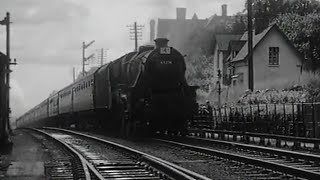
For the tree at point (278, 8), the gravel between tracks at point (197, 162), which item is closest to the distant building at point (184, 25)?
the tree at point (278, 8)

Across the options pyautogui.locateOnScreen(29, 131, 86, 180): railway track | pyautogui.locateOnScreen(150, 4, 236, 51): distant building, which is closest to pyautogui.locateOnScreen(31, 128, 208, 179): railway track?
pyautogui.locateOnScreen(29, 131, 86, 180): railway track

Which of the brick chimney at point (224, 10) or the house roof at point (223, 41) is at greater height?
the brick chimney at point (224, 10)

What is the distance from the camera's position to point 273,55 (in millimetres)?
51562

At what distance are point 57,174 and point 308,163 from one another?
5293mm

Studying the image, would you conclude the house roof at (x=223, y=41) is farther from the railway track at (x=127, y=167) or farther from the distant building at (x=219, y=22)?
the railway track at (x=127, y=167)

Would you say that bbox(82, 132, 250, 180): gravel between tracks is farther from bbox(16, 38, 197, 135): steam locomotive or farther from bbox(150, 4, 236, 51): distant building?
bbox(150, 4, 236, 51): distant building

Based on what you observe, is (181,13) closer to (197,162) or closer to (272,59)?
(272,59)

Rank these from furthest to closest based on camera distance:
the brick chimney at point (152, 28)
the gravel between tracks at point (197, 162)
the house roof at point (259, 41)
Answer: the brick chimney at point (152, 28), the house roof at point (259, 41), the gravel between tracks at point (197, 162)

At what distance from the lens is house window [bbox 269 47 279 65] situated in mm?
51281

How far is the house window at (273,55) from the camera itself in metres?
51.3

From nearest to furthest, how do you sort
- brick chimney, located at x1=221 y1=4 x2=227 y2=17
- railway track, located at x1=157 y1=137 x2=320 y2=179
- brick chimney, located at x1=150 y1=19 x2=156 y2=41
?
railway track, located at x1=157 y1=137 x2=320 y2=179 → brick chimney, located at x1=221 y1=4 x2=227 y2=17 → brick chimney, located at x1=150 y1=19 x2=156 y2=41

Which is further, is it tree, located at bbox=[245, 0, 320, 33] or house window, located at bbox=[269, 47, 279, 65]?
tree, located at bbox=[245, 0, 320, 33]

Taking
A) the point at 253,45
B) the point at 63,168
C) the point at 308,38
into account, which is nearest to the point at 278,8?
the point at 253,45

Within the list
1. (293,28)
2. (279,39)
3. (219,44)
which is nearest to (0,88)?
(279,39)
